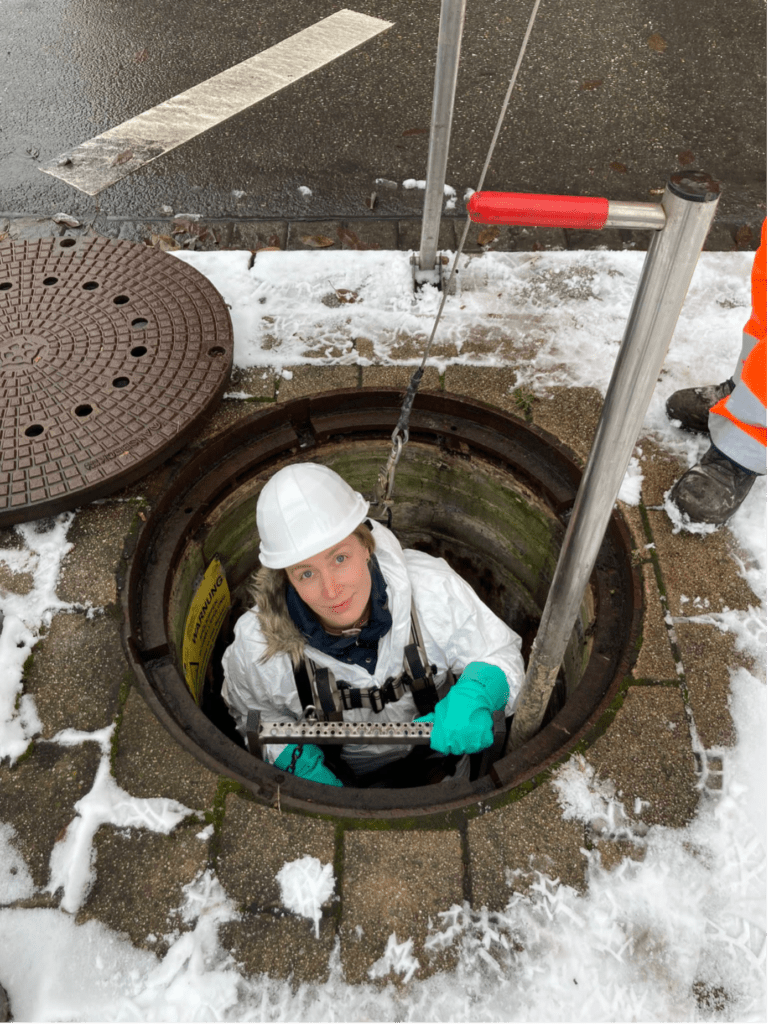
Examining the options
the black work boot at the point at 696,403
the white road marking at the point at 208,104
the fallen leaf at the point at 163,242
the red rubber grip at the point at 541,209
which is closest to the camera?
the red rubber grip at the point at 541,209

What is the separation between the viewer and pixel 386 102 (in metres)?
5.28

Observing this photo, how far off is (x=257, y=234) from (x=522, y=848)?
3624 mm

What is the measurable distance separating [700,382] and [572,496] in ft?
2.68

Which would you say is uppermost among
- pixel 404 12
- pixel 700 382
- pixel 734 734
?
pixel 404 12

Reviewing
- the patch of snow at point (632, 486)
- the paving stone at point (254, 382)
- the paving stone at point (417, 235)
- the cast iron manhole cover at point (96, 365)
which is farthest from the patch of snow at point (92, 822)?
the paving stone at point (417, 235)

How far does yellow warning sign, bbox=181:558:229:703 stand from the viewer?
9.40ft

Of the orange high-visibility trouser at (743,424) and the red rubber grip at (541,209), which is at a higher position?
the red rubber grip at (541,209)

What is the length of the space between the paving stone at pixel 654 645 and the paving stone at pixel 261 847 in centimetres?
108

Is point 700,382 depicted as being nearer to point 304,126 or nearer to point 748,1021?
point 748,1021

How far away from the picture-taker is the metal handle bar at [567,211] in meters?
1.18

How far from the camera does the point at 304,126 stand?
5133mm

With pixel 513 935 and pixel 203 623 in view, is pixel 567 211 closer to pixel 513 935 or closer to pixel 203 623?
pixel 513 935

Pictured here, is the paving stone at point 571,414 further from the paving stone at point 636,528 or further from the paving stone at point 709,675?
the paving stone at point 709,675

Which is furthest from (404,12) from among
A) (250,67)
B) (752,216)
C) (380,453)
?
(380,453)
